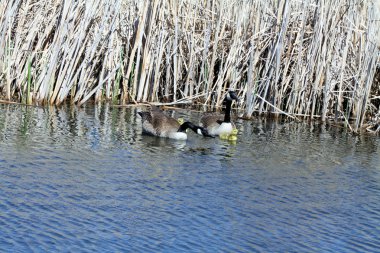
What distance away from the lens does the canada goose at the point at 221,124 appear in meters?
12.5

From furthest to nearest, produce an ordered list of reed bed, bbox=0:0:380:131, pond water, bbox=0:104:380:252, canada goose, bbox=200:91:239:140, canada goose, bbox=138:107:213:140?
1. reed bed, bbox=0:0:380:131
2. canada goose, bbox=200:91:239:140
3. canada goose, bbox=138:107:213:140
4. pond water, bbox=0:104:380:252

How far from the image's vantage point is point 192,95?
50.0 ft

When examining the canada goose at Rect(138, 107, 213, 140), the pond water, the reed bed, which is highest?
the reed bed

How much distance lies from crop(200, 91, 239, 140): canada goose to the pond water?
223 mm

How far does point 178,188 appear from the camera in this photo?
9211mm

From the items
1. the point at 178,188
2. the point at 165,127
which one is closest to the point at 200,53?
the point at 165,127

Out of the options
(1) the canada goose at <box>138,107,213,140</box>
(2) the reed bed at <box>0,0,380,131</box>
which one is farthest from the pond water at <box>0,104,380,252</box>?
(2) the reed bed at <box>0,0,380,131</box>

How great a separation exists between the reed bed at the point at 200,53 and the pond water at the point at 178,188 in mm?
846

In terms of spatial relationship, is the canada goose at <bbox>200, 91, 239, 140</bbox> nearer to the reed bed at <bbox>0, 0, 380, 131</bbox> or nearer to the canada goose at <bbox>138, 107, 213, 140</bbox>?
the canada goose at <bbox>138, 107, 213, 140</bbox>

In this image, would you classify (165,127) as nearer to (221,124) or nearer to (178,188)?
(221,124)

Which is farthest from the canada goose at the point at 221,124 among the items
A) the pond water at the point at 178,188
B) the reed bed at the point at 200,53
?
the reed bed at the point at 200,53

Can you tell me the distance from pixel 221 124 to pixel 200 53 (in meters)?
2.86

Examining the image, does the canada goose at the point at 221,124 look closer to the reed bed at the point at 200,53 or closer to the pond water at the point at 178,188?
the pond water at the point at 178,188

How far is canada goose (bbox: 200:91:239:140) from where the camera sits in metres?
12.5
